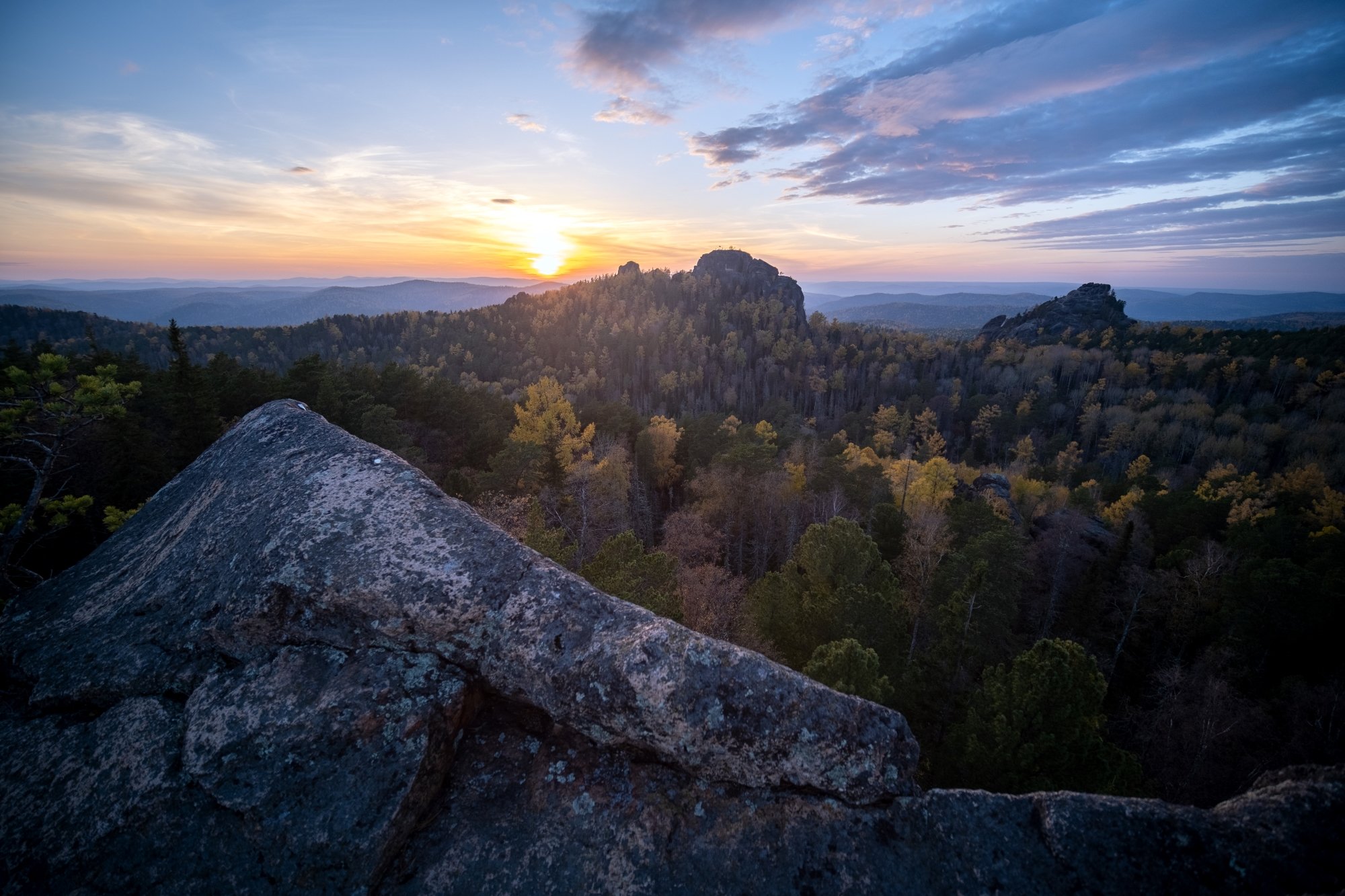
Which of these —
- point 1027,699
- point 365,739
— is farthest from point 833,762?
point 1027,699

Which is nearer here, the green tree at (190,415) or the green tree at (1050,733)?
the green tree at (1050,733)

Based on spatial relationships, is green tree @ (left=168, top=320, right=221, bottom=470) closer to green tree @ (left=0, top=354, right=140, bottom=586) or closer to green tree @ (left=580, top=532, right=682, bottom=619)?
green tree @ (left=0, top=354, right=140, bottom=586)

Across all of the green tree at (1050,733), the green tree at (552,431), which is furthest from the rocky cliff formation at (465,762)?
the green tree at (552,431)

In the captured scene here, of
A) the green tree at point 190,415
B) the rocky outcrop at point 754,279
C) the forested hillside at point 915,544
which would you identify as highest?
the rocky outcrop at point 754,279

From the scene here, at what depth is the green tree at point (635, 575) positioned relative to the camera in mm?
Result: 12281

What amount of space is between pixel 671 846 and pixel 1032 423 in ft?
409

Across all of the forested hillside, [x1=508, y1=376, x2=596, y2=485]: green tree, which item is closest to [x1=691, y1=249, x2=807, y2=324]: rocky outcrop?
the forested hillside

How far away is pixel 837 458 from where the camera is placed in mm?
40812

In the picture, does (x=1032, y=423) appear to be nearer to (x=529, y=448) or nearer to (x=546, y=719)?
(x=529, y=448)

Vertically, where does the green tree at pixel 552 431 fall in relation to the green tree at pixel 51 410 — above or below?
below

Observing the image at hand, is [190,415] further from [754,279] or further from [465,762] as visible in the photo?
[754,279]

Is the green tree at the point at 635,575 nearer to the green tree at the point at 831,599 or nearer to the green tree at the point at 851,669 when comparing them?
the green tree at the point at 851,669

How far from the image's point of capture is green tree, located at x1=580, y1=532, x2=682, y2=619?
1228 cm

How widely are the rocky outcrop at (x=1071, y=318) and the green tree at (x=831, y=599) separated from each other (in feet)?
604
